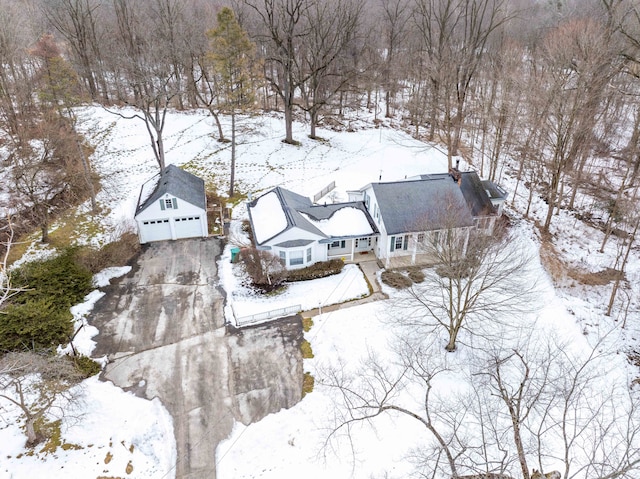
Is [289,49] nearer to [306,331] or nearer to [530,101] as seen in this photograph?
[530,101]

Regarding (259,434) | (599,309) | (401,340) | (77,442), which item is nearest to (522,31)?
(599,309)

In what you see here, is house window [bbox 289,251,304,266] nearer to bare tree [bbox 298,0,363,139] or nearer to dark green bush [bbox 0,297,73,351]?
dark green bush [bbox 0,297,73,351]

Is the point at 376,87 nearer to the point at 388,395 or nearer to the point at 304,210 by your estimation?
the point at 304,210

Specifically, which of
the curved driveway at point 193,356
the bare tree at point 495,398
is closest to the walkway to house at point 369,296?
the curved driveway at point 193,356

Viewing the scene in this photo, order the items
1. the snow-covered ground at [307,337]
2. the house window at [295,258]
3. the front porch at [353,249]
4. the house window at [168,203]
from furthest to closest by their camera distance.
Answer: the house window at [168,203] < the front porch at [353,249] < the house window at [295,258] < the snow-covered ground at [307,337]

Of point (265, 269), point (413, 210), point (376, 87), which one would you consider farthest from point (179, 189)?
point (376, 87)

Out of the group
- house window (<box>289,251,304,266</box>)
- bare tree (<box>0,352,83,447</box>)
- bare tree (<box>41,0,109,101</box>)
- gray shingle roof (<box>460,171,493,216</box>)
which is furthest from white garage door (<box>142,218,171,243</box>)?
bare tree (<box>41,0,109,101</box>)

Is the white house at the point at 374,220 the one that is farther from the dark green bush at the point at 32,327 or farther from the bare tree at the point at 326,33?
the bare tree at the point at 326,33
